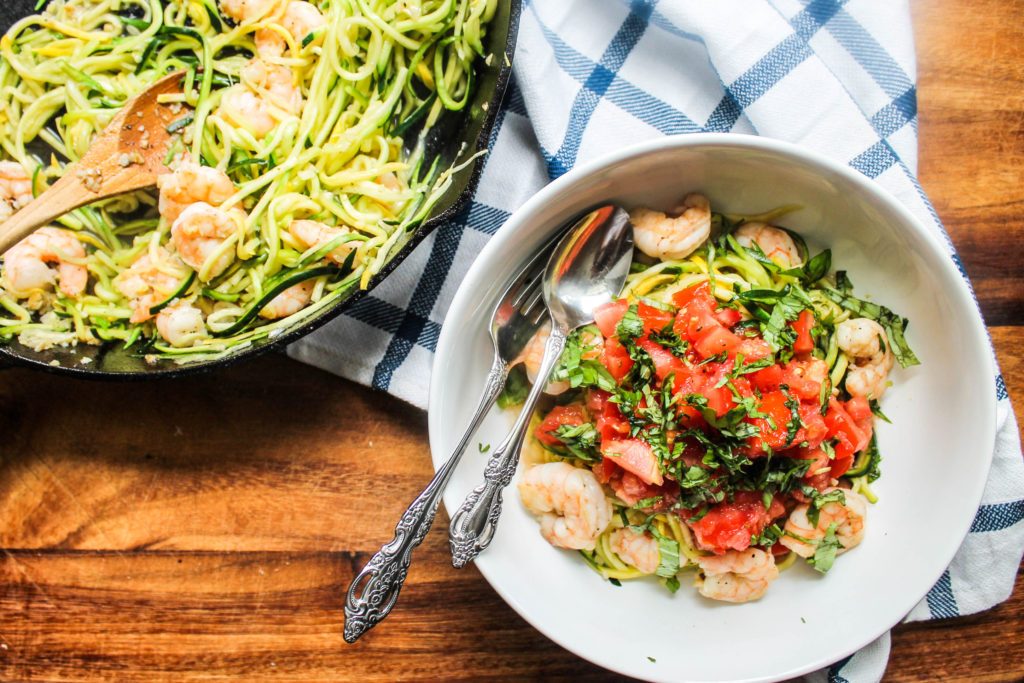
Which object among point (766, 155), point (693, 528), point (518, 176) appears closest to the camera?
point (766, 155)

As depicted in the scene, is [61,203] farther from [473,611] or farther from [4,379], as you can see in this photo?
[473,611]

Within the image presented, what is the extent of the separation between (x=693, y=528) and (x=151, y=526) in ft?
6.30

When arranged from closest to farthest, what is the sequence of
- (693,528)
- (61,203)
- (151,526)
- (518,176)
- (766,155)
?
(766,155) → (693,528) → (61,203) → (518,176) → (151,526)

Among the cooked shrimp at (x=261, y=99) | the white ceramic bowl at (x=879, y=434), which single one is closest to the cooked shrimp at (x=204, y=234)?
the cooked shrimp at (x=261, y=99)

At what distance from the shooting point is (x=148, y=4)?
2428mm

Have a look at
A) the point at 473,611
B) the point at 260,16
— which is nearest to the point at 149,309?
the point at 260,16

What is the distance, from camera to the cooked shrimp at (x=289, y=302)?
2240 millimetres

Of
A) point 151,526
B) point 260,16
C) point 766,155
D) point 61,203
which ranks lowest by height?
point 151,526

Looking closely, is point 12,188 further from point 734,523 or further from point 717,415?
point 734,523

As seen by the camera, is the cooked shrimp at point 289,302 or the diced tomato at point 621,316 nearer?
the diced tomato at point 621,316

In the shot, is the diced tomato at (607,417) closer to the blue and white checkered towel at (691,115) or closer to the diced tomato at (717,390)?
the diced tomato at (717,390)

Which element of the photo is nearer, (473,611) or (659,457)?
(659,457)

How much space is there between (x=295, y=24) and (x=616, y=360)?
1.53 m

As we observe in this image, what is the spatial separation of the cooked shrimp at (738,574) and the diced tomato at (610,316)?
0.74m
